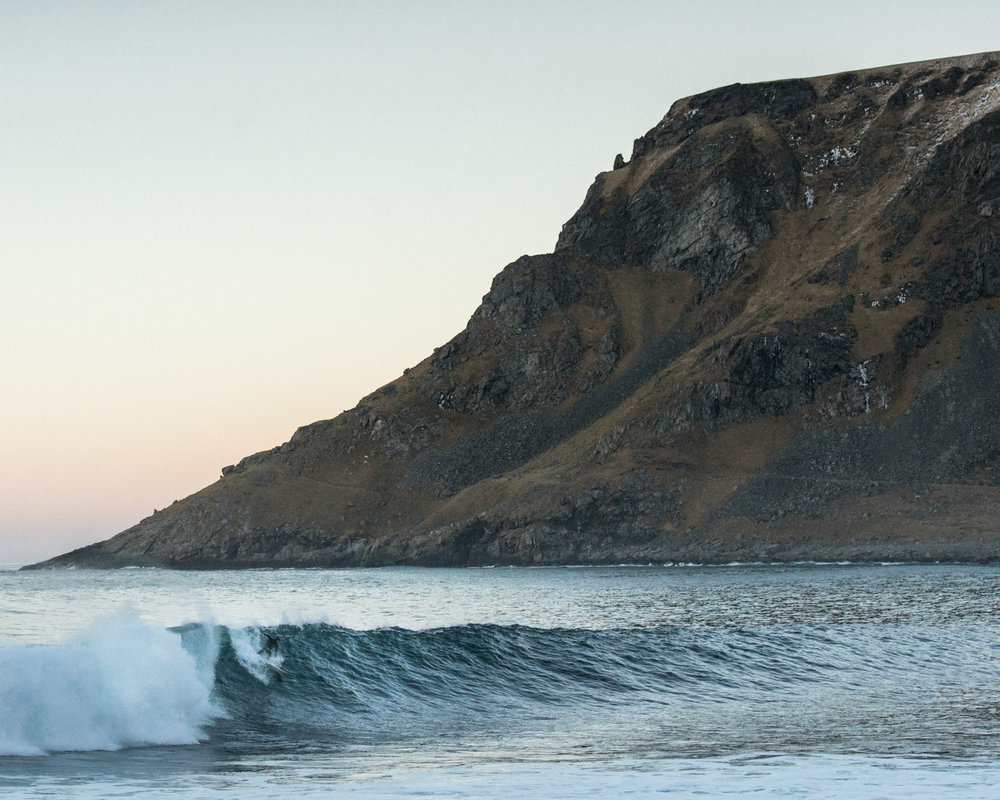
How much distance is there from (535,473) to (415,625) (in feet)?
480

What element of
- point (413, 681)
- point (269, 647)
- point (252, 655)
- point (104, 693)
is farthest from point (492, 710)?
point (104, 693)

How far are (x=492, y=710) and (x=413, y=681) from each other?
3766 mm

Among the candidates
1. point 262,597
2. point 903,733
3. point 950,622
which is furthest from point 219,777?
point 262,597

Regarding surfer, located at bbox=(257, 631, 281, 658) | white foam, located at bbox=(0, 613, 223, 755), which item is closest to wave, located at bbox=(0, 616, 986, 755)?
white foam, located at bbox=(0, 613, 223, 755)

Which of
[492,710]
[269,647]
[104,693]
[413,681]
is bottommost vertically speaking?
[492,710]

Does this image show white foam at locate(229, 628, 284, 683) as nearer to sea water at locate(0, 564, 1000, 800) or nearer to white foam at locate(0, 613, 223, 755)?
sea water at locate(0, 564, 1000, 800)

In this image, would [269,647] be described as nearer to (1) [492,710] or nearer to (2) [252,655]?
(2) [252,655]

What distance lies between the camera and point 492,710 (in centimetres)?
2950

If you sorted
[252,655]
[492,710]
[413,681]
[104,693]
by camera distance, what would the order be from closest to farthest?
[104,693], [492,710], [252,655], [413,681]

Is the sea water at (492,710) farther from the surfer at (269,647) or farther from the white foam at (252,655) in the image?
the surfer at (269,647)

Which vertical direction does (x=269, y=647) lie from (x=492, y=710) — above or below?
above

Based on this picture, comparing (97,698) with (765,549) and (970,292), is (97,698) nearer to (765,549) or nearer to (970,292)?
(765,549)

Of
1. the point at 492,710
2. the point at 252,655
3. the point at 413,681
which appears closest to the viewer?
the point at 492,710

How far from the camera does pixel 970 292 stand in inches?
7790
